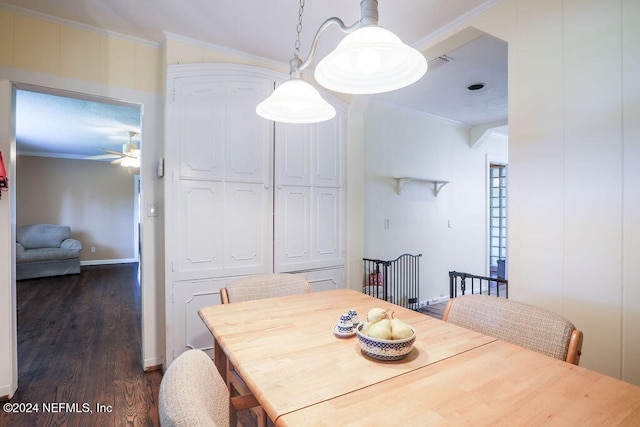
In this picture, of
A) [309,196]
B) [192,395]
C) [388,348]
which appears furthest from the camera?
[309,196]

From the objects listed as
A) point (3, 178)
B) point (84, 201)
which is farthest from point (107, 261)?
point (3, 178)

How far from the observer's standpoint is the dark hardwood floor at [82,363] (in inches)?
74.0

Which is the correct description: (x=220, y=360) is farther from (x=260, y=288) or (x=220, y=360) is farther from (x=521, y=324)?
(x=521, y=324)

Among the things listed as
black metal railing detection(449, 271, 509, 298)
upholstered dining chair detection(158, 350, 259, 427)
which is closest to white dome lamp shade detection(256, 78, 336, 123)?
upholstered dining chair detection(158, 350, 259, 427)

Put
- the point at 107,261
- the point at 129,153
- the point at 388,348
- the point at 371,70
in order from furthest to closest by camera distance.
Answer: the point at 107,261, the point at 129,153, the point at 371,70, the point at 388,348

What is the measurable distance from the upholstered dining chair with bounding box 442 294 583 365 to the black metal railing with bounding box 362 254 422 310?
2.06 metres

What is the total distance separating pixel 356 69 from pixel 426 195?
3285 millimetres

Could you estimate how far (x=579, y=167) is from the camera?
59.7 inches

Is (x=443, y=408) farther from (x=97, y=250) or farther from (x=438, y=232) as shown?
(x=97, y=250)

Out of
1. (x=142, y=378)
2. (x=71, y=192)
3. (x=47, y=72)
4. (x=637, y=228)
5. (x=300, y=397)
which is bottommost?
(x=142, y=378)

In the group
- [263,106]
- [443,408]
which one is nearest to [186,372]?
[443,408]

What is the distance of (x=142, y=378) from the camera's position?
2.29 meters

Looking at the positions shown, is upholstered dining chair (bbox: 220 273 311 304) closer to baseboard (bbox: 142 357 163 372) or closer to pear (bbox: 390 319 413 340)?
pear (bbox: 390 319 413 340)

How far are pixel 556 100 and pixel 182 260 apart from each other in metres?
2.51
